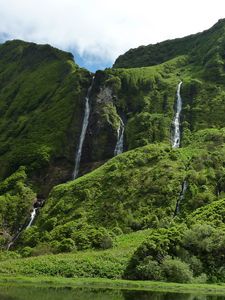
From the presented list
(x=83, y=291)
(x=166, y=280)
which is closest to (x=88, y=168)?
(x=166, y=280)

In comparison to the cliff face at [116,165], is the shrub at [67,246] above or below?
below

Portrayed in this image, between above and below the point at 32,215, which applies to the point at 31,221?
below

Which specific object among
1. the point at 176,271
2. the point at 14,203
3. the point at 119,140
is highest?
the point at 119,140

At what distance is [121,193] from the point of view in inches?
5477

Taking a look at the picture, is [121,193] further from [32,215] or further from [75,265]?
[75,265]

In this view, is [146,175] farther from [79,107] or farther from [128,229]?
[79,107]

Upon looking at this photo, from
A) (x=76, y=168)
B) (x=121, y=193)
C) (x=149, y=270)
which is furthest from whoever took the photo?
(x=76, y=168)

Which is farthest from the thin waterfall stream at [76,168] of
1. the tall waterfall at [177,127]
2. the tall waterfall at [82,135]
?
the tall waterfall at [177,127]

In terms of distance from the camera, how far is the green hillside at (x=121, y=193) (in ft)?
320

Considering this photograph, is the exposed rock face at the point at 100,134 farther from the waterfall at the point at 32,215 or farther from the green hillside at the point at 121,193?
the waterfall at the point at 32,215

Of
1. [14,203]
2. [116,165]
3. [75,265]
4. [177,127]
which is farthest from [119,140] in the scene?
[75,265]

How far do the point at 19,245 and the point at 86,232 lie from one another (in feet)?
62.1

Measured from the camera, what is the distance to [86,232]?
122 metres

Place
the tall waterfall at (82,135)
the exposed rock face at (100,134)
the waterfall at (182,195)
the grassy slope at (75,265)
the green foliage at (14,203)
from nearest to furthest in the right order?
the grassy slope at (75,265), the waterfall at (182,195), the green foliage at (14,203), the tall waterfall at (82,135), the exposed rock face at (100,134)
